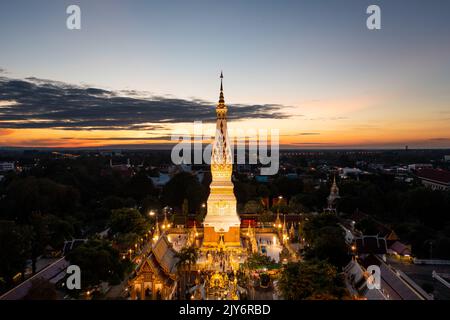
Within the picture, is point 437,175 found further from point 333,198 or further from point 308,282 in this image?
A: point 308,282

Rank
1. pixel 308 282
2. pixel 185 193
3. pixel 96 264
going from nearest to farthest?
pixel 308 282 → pixel 96 264 → pixel 185 193

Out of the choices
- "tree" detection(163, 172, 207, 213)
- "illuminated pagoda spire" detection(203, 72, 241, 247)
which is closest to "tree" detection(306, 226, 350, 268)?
"illuminated pagoda spire" detection(203, 72, 241, 247)

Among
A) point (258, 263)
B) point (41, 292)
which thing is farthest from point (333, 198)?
point (41, 292)

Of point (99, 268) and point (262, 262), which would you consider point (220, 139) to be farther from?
point (99, 268)

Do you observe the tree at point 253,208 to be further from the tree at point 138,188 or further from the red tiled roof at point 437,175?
the red tiled roof at point 437,175

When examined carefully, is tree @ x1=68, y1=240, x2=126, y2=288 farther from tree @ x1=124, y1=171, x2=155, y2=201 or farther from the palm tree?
tree @ x1=124, y1=171, x2=155, y2=201

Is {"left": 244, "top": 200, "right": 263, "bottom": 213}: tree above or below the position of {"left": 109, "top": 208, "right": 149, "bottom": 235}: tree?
below
